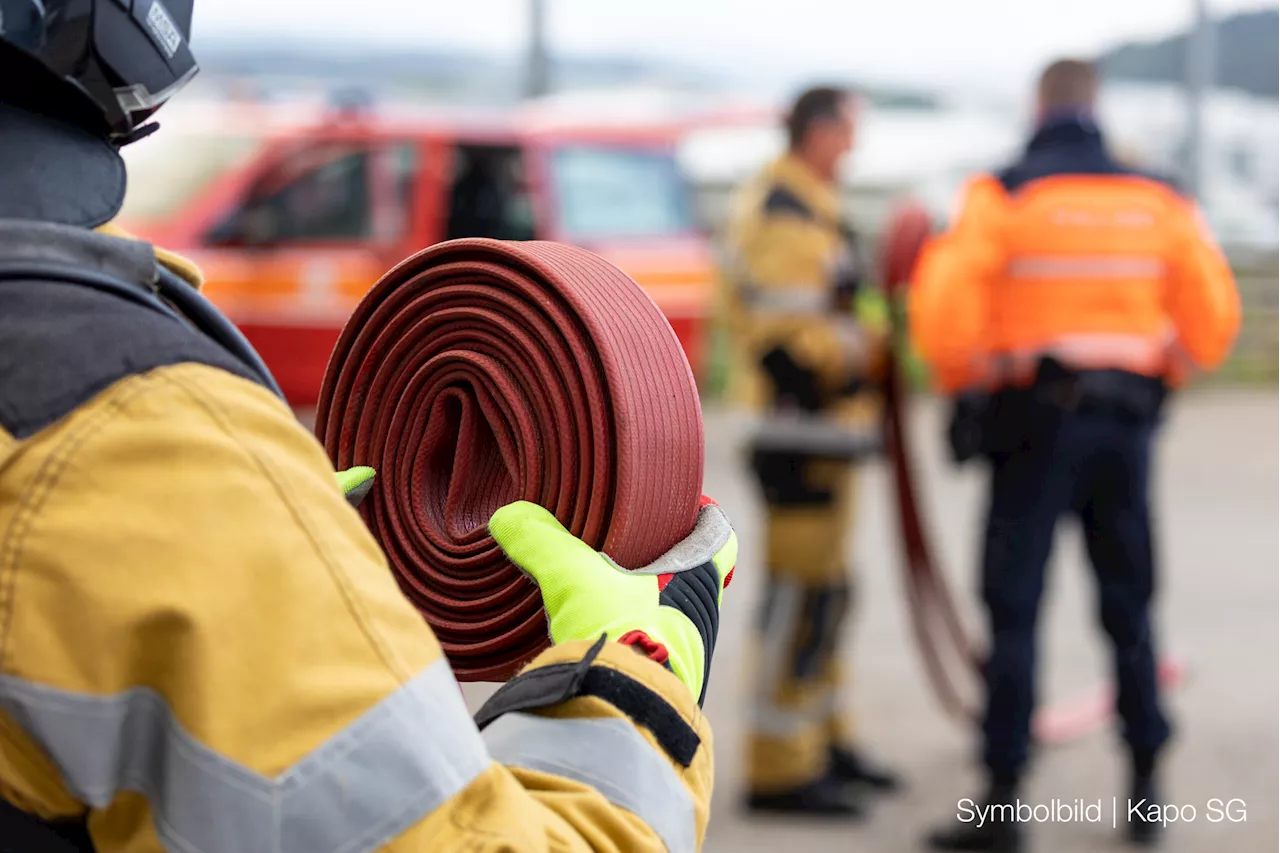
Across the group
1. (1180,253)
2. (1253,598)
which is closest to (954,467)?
(1180,253)

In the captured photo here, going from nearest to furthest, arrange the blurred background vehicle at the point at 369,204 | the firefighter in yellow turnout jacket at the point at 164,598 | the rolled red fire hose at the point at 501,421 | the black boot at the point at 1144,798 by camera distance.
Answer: the firefighter in yellow turnout jacket at the point at 164,598
the rolled red fire hose at the point at 501,421
the black boot at the point at 1144,798
the blurred background vehicle at the point at 369,204

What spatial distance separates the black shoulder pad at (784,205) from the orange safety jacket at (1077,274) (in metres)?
0.42

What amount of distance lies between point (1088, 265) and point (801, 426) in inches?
37.0

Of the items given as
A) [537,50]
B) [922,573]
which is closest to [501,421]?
[922,573]

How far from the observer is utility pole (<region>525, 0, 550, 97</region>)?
1226cm

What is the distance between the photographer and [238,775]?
971mm

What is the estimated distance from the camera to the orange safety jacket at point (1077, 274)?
4.12 m

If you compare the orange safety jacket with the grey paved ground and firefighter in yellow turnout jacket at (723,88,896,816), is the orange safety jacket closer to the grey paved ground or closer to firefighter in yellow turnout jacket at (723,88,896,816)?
firefighter in yellow turnout jacket at (723,88,896,816)

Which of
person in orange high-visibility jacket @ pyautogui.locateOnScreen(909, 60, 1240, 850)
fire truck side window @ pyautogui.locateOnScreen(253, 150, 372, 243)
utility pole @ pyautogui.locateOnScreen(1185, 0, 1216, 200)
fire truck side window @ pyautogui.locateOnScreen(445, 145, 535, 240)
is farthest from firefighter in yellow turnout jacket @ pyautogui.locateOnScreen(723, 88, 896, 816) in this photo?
utility pole @ pyautogui.locateOnScreen(1185, 0, 1216, 200)

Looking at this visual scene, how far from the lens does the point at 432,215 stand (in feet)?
30.5

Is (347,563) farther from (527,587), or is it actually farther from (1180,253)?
(1180,253)

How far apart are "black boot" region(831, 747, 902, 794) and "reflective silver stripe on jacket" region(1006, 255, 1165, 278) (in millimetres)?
1604

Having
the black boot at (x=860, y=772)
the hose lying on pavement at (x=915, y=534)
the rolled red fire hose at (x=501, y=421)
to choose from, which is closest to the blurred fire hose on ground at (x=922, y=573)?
the hose lying on pavement at (x=915, y=534)

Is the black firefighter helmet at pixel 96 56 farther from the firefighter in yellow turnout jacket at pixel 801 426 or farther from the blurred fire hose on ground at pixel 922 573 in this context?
the blurred fire hose on ground at pixel 922 573
